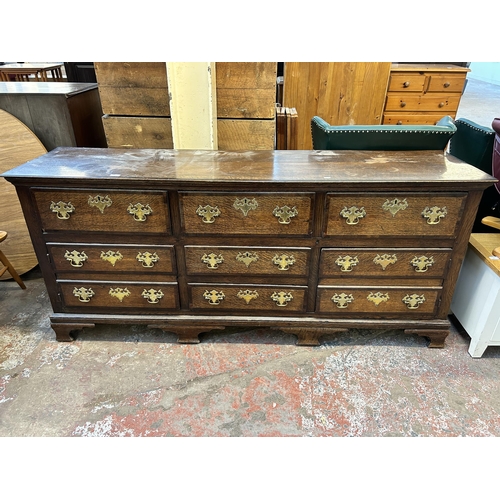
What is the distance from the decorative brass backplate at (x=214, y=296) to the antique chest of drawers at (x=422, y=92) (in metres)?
2.73

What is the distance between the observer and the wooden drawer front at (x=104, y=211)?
1609 millimetres

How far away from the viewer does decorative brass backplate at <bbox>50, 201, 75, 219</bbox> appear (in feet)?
5.36

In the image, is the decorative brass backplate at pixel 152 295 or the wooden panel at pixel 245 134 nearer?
the decorative brass backplate at pixel 152 295

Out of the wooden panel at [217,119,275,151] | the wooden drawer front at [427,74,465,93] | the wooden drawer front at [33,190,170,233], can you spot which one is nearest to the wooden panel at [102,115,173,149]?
the wooden panel at [217,119,275,151]

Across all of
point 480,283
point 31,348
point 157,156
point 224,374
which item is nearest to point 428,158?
point 480,283

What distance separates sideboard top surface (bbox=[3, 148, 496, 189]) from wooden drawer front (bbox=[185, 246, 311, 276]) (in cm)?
34

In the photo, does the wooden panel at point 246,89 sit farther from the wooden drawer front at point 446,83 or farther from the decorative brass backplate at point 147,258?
the wooden drawer front at point 446,83

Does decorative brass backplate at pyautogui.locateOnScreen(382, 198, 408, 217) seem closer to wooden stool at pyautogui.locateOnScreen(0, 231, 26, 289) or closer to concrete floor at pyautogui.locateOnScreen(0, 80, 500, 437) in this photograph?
concrete floor at pyautogui.locateOnScreen(0, 80, 500, 437)

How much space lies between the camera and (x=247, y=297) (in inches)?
72.6

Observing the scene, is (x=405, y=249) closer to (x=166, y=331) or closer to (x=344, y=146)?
(x=344, y=146)

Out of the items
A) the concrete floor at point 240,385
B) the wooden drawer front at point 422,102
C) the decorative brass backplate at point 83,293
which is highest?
the wooden drawer front at point 422,102

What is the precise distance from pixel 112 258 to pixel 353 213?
1139 mm

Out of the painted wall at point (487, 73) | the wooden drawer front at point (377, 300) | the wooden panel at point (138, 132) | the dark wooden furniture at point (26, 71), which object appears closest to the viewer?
the wooden drawer front at point (377, 300)

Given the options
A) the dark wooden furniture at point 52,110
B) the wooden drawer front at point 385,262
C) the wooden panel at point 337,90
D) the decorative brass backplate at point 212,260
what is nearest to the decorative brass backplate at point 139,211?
the decorative brass backplate at point 212,260
